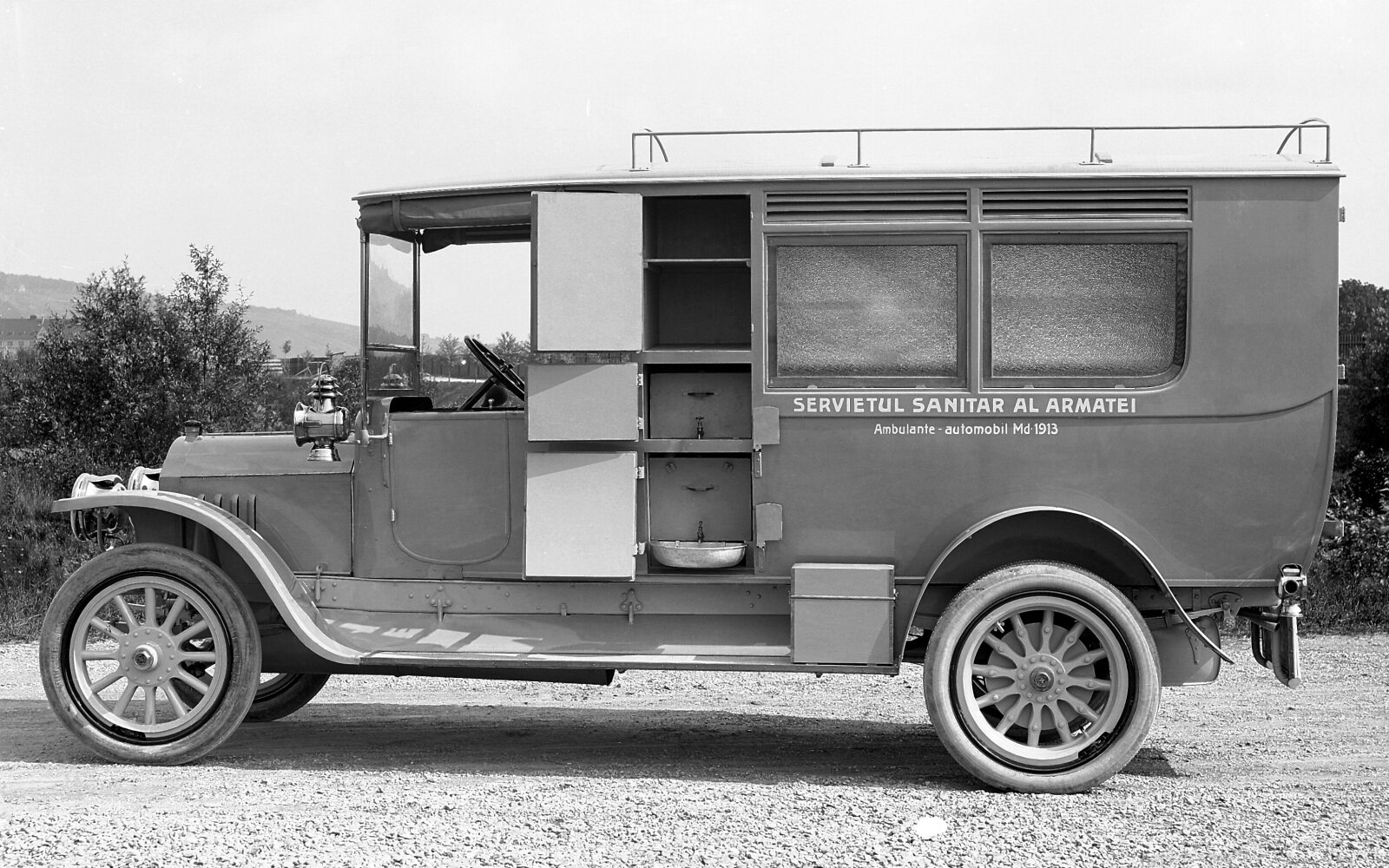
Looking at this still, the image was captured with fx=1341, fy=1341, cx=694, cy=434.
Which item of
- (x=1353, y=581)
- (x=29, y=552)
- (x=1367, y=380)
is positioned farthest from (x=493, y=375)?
(x=1367, y=380)

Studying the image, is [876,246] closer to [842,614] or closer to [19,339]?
[842,614]

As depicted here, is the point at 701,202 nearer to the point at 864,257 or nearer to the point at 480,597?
the point at 864,257

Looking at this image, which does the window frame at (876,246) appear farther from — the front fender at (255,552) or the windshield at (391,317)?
the front fender at (255,552)

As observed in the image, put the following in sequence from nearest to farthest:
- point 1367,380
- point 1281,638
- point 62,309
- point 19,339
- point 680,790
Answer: point 680,790, point 1281,638, point 19,339, point 1367,380, point 62,309

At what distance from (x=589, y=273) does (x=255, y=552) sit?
78.8 inches

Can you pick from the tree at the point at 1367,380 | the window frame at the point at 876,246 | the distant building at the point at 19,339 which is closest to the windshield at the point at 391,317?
the window frame at the point at 876,246

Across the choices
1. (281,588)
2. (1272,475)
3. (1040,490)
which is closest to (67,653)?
(281,588)

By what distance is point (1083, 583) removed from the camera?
5684mm

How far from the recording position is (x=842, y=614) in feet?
19.3

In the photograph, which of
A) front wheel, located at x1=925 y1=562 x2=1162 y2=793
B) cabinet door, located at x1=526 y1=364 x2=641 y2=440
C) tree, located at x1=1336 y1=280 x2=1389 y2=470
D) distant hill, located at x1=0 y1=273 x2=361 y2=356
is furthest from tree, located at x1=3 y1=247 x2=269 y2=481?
distant hill, located at x1=0 y1=273 x2=361 y2=356

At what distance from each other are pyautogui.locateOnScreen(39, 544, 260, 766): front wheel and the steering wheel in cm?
145

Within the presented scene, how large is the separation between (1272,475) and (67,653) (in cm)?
548

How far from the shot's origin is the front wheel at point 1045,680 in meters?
5.67

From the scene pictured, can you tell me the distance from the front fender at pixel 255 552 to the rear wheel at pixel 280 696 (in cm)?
120
